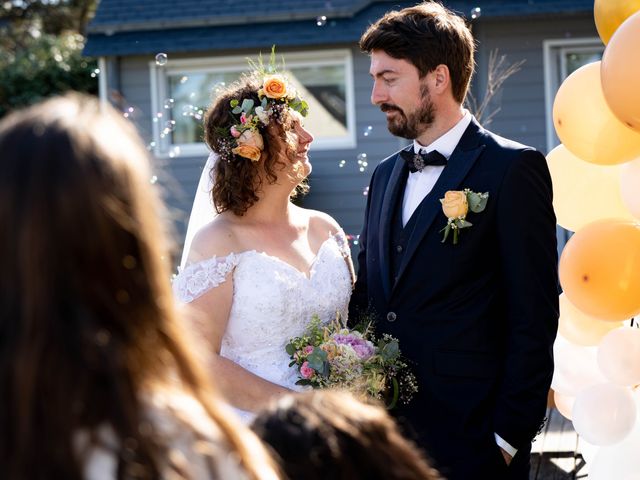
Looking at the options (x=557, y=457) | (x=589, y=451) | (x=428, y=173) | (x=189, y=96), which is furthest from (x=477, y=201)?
(x=189, y=96)

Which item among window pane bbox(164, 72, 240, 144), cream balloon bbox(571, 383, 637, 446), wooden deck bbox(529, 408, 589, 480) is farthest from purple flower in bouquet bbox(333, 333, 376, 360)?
window pane bbox(164, 72, 240, 144)

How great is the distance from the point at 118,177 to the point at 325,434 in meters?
0.57

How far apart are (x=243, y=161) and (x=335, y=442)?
7.31ft

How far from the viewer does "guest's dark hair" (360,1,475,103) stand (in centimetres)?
357

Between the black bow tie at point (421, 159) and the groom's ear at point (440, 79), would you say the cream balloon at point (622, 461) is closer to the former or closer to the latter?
the black bow tie at point (421, 159)

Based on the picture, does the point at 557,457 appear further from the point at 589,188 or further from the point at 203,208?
the point at 203,208

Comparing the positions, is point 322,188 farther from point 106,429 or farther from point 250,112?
point 106,429

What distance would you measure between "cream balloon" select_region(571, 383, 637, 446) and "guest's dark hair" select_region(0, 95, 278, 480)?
2.83 meters

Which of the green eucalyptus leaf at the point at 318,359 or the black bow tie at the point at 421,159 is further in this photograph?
the black bow tie at the point at 421,159

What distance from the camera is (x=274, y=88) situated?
3729 millimetres

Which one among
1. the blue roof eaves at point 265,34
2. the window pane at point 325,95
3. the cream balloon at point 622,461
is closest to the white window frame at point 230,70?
the window pane at point 325,95

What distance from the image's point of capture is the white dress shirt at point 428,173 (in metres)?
3.58

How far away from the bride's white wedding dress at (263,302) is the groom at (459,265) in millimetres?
242

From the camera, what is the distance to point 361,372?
3328mm
